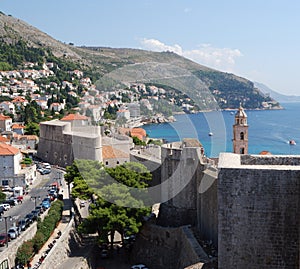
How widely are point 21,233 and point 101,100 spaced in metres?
27.4

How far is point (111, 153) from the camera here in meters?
Result: 27.5

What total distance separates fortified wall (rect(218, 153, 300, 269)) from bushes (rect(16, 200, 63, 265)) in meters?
8.39

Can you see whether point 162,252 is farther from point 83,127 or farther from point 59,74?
point 59,74

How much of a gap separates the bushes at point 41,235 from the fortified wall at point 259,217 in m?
8.39

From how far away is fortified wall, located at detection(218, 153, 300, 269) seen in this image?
8.15 meters

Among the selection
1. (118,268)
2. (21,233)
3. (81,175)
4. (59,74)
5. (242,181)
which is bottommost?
(118,268)

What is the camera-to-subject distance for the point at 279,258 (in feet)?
26.9

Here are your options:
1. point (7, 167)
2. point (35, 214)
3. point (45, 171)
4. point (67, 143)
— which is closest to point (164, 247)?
point (35, 214)

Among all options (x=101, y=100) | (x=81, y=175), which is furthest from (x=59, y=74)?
(x=81, y=175)

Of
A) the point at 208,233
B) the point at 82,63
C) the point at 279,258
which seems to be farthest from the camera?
the point at 82,63

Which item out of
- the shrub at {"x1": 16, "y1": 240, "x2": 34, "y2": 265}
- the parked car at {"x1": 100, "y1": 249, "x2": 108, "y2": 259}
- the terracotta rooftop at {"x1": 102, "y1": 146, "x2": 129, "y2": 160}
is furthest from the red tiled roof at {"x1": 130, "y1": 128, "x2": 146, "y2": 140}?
the shrub at {"x1": 16, "y1": 240, "x2": 34, "y2": 265}

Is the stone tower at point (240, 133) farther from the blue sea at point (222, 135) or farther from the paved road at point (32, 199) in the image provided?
the blue sea at point (222, 135)

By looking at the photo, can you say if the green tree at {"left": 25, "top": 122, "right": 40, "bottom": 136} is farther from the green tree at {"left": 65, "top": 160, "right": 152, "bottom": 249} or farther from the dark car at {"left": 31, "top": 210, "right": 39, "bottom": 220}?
the green tree at {"left": 65, "top": 160, "right": 152, "bottom": 249}

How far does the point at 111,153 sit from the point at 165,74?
7.51 metres
